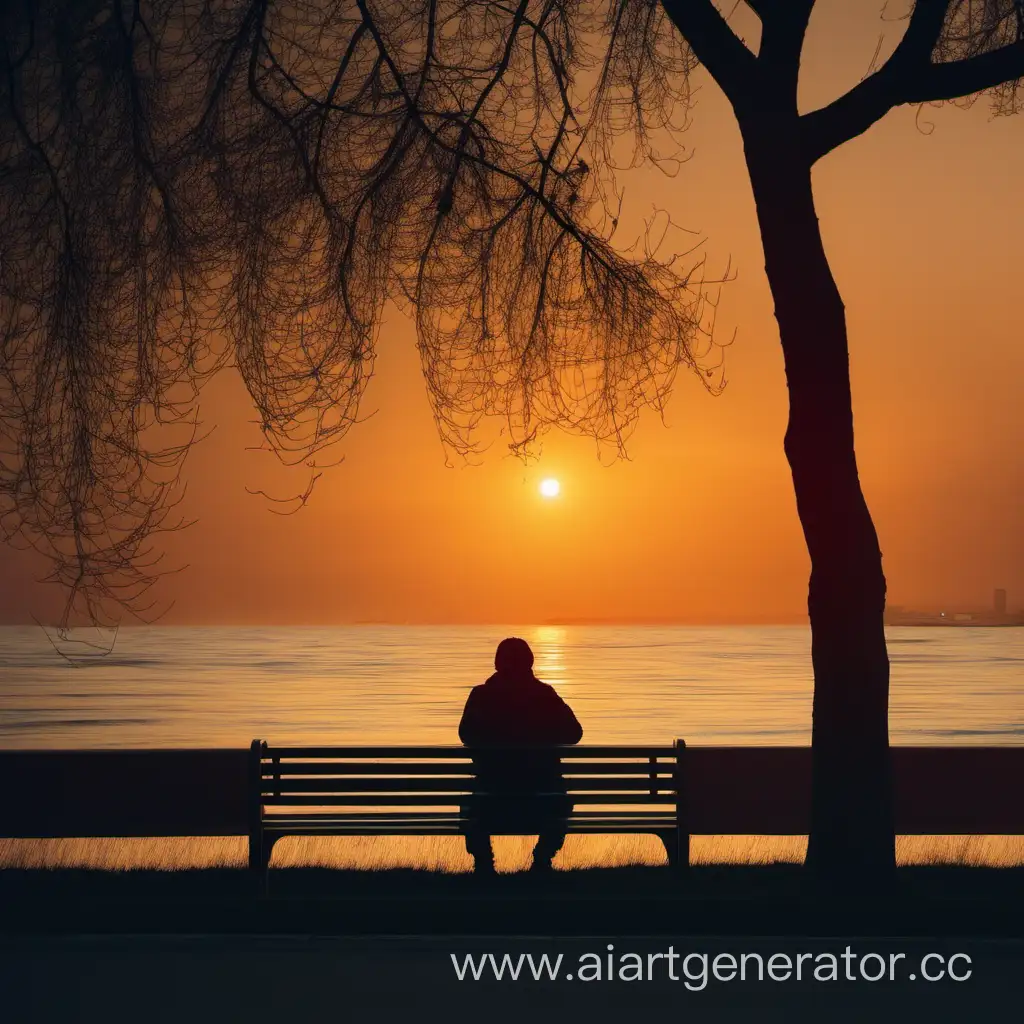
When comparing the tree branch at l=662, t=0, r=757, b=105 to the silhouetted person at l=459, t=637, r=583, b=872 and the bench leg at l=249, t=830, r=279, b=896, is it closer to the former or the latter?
the silhouetted person at l=459, t=637, r=583, b=872

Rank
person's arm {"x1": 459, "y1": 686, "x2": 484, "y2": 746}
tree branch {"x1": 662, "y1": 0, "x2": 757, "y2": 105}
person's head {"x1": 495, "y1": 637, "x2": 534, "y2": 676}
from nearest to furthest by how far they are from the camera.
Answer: tree branch {"x1": 662, "y1": 0, "x2": 757, "y2": 105}, person's arm {"x1": 459, "y1": 686, "x2": 484, "y2": 746}, person's head {"x1": 495, "y1": 637, "x2": 534, "y2": 676}

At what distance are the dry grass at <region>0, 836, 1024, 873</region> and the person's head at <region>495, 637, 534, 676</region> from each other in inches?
47.6

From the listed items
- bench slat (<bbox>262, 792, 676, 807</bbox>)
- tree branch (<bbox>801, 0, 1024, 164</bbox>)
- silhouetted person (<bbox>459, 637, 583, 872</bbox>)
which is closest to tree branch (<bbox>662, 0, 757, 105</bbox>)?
tree branch (<bbox>801, 0, 1024, 164</bbox>)

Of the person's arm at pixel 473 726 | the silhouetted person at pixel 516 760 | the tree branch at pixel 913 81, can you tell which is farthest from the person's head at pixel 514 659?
the tree branch at pixel 913 81

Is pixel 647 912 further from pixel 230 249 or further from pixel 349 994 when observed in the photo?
pixel 230 249

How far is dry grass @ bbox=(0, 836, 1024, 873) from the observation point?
996 centimetres

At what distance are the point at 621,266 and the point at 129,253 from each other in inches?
113

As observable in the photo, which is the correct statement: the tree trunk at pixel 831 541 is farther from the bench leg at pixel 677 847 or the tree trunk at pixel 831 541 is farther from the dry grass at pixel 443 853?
the dry grass at pixel 443 853

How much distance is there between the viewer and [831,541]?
8.89 m

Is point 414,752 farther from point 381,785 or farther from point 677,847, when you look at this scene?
point 677,847

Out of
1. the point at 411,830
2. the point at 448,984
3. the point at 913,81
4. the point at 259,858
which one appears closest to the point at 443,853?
the point at 411,830

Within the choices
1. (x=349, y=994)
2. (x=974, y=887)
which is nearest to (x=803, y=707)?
(x=974, y=887)

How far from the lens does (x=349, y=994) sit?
6363mm

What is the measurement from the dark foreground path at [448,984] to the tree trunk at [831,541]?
1459 mm
